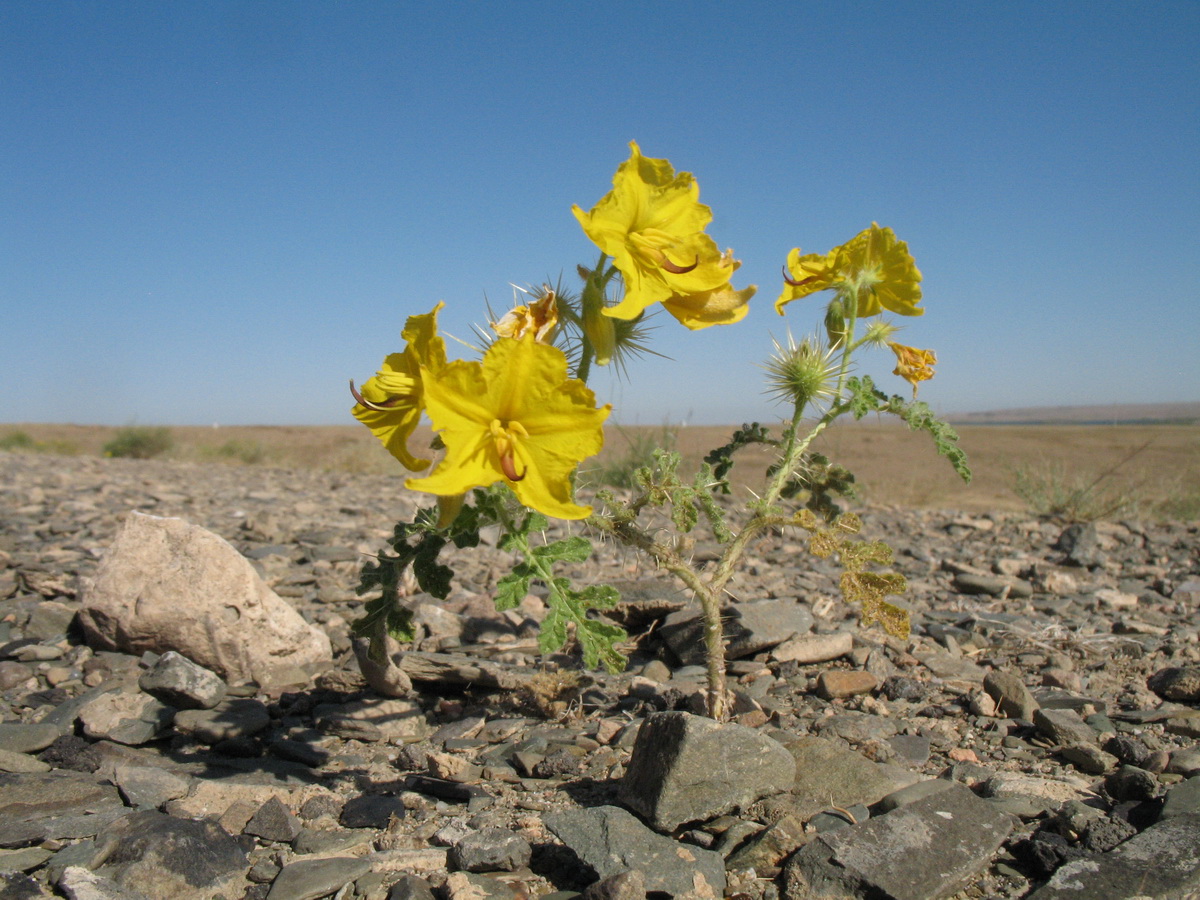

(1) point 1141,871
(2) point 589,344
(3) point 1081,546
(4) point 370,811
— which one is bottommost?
(4) point 370,811

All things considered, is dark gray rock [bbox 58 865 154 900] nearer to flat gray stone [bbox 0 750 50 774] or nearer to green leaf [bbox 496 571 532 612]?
flat gray stone [bbox 0 750 50 774]

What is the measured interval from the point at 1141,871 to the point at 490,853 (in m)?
1.61

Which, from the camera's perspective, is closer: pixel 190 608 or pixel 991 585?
pixel 190 608

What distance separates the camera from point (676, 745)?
2283 mm

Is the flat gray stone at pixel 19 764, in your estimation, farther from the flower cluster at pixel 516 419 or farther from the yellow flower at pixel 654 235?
the yellow flower at pixel 654 235

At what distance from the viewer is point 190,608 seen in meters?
3.44

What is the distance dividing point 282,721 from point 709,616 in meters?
1.78

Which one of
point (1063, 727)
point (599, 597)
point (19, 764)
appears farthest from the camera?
point (1063, 727)

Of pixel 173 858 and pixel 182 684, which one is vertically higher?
pixel 182 684

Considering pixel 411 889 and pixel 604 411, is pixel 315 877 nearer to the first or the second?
pixel 411 889

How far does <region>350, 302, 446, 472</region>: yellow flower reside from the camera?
2.12 metres

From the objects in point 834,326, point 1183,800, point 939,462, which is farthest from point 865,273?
point 939,462

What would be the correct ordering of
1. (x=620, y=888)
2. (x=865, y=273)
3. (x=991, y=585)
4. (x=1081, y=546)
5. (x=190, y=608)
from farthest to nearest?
1. (x=1081, y=546)
2. (x=991, y=585)
3. (x=190, y=608)
4. (x=865, y=273)
5. (x=620, y=888)

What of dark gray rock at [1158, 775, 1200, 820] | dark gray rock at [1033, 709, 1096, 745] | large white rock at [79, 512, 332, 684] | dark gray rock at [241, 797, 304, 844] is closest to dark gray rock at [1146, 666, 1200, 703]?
dark gray rock at [1033, 709, 1096, 745]
